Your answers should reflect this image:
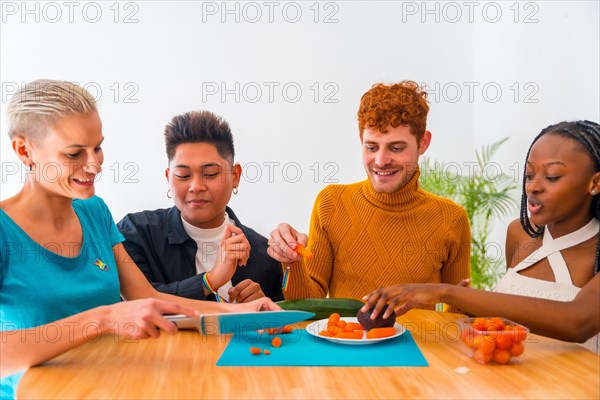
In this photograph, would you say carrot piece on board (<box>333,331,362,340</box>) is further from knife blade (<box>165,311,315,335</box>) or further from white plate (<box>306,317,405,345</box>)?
knife blade (<box>165,311,315,335</box>)

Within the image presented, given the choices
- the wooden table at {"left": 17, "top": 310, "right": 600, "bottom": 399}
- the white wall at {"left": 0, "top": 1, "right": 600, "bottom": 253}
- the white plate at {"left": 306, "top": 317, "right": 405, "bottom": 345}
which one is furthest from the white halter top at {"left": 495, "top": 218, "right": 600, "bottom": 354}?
the white wall at {"left": 0, "top": 1, "right": 600, "bottom": 253}

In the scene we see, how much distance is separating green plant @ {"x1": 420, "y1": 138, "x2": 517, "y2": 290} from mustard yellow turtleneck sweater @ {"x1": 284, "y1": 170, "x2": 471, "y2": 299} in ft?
6.41

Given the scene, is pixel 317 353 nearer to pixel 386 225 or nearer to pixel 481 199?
pixel 386 225

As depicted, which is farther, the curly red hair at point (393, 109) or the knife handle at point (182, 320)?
the curly red hair at point (393, 109)

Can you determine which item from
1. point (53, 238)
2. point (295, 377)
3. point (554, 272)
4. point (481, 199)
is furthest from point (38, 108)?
point (481, 199)

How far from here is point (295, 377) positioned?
1584 millimetres

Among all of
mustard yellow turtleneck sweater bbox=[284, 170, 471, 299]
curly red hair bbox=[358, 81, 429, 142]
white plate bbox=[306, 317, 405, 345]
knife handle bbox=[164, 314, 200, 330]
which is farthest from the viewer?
mustard yellow turtleneck sweater bbox=[284, 170, 471, 299]

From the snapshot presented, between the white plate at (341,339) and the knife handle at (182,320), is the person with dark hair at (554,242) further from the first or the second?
the knife handle at (182,320)

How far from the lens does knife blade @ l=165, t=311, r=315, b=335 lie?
1.70 meters

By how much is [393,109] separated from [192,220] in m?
0.99

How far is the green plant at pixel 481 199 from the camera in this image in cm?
469

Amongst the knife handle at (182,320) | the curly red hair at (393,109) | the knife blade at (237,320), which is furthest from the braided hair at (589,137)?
the knife handle at (182,320)

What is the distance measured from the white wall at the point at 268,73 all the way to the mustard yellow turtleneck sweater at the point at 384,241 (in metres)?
2.38

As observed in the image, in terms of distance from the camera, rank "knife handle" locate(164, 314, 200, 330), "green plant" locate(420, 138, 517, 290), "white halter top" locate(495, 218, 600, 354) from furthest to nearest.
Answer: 1. "green plant" locate(420, 138, 517, 290)
2. "white halter top" locate(495, 218, 600, 354)
3. "knife handle" locate(164, 314, 200, 330)
